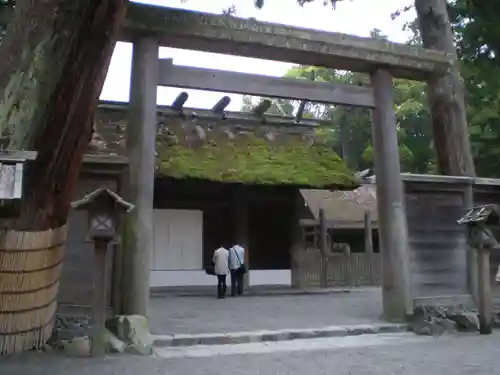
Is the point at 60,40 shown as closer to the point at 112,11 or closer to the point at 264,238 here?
the point at 112,11

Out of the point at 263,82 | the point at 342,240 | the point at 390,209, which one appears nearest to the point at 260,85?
the point at 263,82

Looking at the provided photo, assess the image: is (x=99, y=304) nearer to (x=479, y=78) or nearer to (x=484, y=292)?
(x=484, y=292)

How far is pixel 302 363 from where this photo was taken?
590cm

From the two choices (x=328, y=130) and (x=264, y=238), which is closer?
(x=264, y=238)

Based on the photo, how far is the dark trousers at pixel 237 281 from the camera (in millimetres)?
14297

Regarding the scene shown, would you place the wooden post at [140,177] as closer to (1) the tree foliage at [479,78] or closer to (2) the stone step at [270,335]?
(2) the stone step at [270,335]

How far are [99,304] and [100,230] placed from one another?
812mm

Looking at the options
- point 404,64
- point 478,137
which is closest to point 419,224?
point 404,64

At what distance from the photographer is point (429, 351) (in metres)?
6.64

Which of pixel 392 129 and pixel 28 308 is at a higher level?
pixel 392 129

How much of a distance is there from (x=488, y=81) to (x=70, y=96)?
9.32 m

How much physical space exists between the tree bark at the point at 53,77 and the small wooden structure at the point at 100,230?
0.56 metres

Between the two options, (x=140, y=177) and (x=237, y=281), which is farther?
(x=237, y=281)

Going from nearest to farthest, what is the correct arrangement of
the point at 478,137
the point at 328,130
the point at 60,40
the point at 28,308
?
1. the point at 60,40
2. the point at 28,308
3. the point at 478,137
4. the point at 328,130
